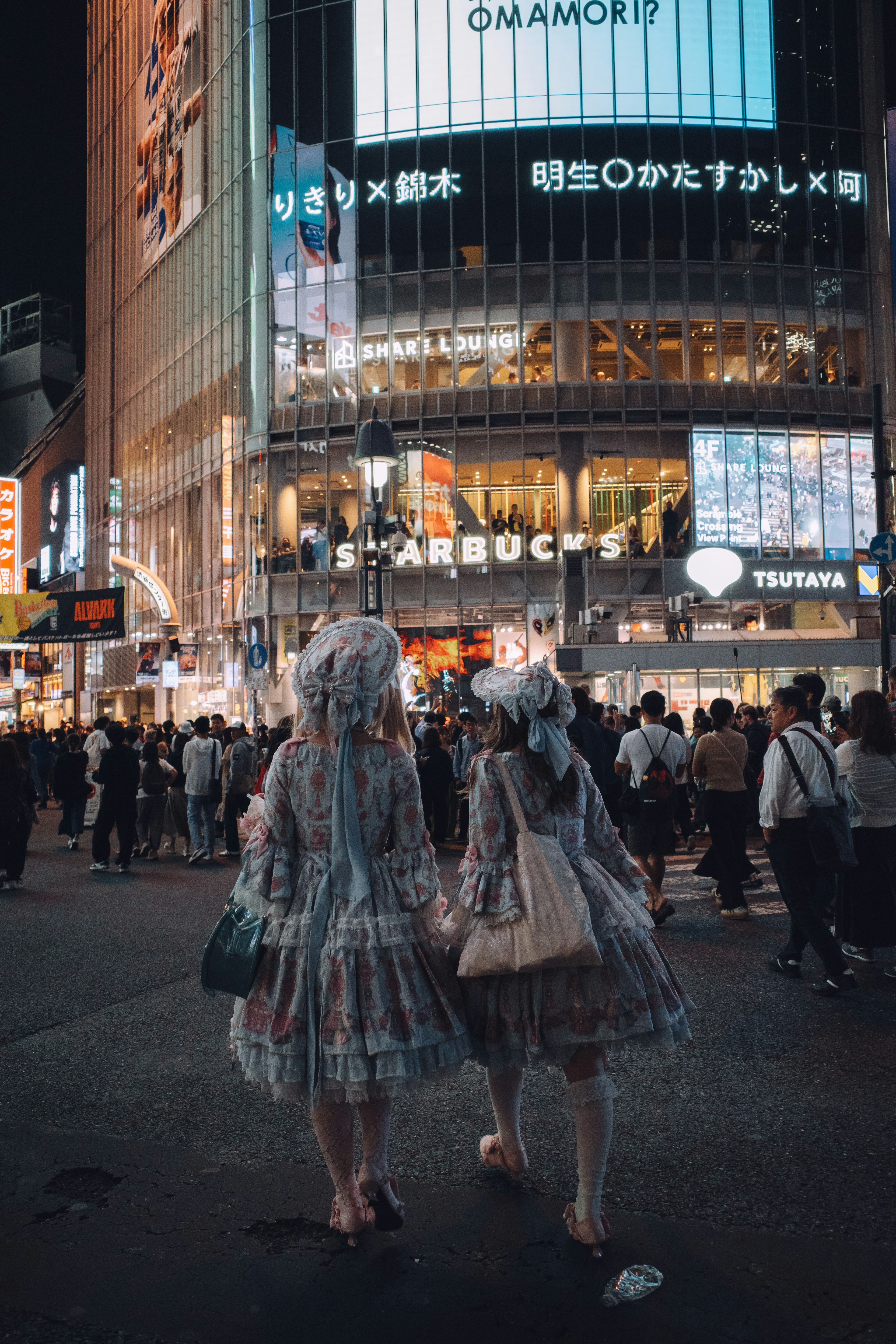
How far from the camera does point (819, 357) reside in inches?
1351

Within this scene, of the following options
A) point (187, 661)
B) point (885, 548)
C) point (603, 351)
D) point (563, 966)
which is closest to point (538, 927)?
point (563, 966)

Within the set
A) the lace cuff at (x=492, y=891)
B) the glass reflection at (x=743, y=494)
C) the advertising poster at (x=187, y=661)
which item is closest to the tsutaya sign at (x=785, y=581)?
the glass reflection at (x=743, y=494)

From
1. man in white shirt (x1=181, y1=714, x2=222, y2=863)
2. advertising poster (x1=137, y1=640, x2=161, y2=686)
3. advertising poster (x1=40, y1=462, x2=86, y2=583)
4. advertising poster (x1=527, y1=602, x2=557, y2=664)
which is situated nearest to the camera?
man in white shirt (x1=181, y1=714, x2=222, y2=863)

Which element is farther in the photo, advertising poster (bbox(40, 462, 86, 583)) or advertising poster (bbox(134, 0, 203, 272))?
advertising poster (bbox(40, 462, 86, 583))

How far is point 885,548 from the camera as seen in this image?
16.1 meters

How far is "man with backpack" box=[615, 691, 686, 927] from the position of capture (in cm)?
930

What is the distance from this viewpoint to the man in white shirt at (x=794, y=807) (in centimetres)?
712

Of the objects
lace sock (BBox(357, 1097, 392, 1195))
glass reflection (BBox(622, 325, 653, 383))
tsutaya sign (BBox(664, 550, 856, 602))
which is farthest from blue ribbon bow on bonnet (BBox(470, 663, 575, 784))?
glass reflection (BBox(622, 325, 653, 383))

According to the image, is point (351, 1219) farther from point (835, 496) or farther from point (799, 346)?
point (799, 346)

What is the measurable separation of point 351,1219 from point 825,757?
4.94m

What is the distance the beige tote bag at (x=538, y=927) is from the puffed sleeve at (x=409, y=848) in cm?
24

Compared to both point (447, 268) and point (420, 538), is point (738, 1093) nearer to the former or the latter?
point (420, 538)

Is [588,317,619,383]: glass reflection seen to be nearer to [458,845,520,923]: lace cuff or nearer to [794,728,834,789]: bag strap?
[794,728,834,789]: bag strap

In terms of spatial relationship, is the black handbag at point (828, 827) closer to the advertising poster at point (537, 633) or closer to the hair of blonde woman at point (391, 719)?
the hair of blonde woman at point (391, 719)
